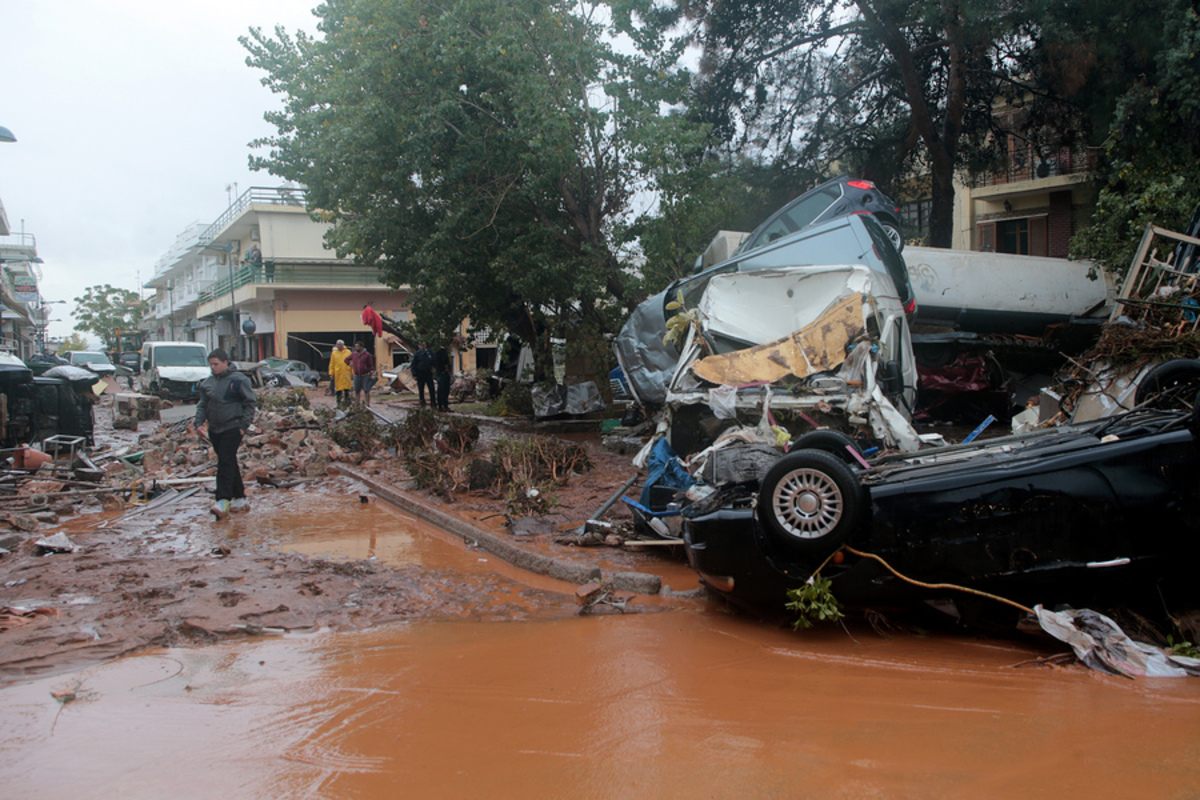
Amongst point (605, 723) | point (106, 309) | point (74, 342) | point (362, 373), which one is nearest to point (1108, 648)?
point (605, 723)

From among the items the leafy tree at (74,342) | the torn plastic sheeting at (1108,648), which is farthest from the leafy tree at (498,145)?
the leafy tree at (74,342)

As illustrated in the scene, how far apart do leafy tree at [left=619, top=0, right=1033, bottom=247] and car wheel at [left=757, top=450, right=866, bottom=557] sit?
11.5 m

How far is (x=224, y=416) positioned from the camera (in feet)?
28.6

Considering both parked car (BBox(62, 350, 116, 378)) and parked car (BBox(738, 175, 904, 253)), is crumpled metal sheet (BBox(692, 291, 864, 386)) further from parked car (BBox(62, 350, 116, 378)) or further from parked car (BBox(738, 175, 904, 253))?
parked car (BBox(62, 350, 116, 378))

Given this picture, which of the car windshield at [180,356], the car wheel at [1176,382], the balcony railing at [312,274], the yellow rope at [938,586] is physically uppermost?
the balcony railing at [312,274]

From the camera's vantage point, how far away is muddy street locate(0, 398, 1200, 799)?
112 inches

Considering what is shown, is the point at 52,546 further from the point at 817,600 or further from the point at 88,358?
the point at 88,358

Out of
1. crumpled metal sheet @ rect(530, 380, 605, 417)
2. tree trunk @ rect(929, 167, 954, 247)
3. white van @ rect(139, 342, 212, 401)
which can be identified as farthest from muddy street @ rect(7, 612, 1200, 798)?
white van @ rect(139, 342, 212, 401)

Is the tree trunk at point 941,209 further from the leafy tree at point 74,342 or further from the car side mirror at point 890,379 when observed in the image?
the leafy tree at point 74,342

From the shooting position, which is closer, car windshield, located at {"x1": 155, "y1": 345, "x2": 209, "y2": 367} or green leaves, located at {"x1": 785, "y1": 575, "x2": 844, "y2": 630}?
green leaves, located at {"x1": 785, "y1": 575, "x2": 844, "y2": 630}

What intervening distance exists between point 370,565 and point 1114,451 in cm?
514

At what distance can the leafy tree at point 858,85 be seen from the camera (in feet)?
47.9

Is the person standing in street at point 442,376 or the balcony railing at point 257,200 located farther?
the balcony railing at point 257,200

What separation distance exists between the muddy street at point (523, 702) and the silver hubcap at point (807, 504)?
662mm
